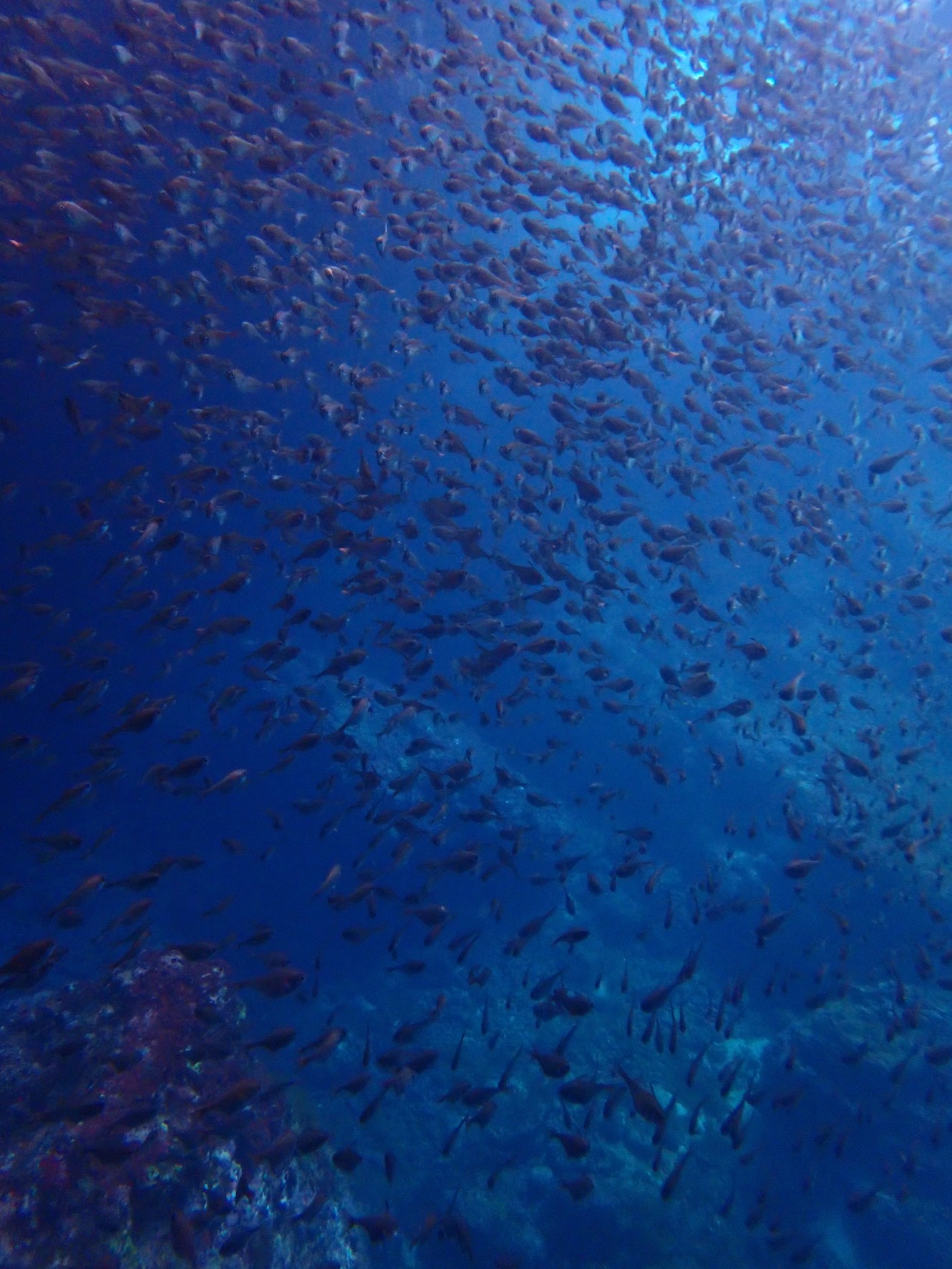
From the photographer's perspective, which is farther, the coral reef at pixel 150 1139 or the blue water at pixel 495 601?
the blue water at pixel 495 601

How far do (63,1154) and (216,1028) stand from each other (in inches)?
94.7

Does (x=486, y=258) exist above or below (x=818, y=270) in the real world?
below

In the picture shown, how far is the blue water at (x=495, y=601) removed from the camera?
32.7 feet

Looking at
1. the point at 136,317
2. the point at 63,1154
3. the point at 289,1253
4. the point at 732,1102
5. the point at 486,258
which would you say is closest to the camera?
the point at 63,1154

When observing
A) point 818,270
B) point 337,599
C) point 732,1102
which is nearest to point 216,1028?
point 732,1102

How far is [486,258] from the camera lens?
12.2 meters

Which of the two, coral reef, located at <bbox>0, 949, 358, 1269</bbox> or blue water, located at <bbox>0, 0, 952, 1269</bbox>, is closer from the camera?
coral reef, located at <bbox>0, 949, 358, 1269</bbox>

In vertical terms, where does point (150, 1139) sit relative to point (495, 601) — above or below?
below

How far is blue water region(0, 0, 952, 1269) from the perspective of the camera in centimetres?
997

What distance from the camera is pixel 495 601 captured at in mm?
11094

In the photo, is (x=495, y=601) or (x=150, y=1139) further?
(x=495, y=601)

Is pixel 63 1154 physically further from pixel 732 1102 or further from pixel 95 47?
pixel 95 47

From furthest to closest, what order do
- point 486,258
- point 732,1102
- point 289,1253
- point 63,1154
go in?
point 732,1102
point 486,258
point 289,1253
point 63,1154

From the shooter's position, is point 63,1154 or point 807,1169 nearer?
point 63,1154
